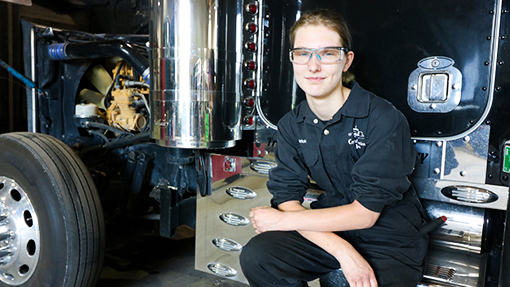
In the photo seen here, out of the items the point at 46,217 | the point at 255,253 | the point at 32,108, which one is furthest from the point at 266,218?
the point at 32,108

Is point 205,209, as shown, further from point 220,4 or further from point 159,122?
point 220,4

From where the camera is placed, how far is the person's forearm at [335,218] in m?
1.46

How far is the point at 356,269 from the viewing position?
1.41m

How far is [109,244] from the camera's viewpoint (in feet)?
11.0

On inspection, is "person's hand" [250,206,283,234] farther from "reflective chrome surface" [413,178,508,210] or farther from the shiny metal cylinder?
"reflective chrome surface" [413,178,508,210]

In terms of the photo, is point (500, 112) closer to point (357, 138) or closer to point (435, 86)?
point (435, 86)

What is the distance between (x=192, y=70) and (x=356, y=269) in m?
1.14

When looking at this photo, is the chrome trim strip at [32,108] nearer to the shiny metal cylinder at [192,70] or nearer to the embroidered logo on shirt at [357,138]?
the shiny metal cylinder at [192,70]

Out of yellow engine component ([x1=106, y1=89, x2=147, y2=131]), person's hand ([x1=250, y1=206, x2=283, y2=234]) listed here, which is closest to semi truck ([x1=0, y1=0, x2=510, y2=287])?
yellow engine component ([x1=106, y1=89, x2=147, y2=131])

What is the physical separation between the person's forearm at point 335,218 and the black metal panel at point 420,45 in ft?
1.91

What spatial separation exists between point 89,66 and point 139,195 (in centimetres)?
100

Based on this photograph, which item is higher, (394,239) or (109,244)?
(394,239)

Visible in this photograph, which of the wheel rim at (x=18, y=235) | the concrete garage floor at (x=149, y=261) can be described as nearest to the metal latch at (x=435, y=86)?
the concrete garage floor at (x=149, y=261)

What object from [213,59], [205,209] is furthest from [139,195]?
[213,59]
